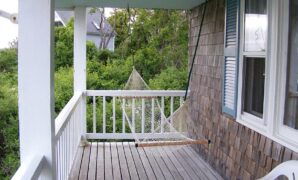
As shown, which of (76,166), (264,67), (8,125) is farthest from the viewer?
(8,125)

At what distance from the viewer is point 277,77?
304cm

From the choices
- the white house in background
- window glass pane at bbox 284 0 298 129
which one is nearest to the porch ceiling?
window glass pane at bbox 284 0 298 129

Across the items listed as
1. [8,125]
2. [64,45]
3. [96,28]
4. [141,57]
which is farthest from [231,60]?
[96,28]

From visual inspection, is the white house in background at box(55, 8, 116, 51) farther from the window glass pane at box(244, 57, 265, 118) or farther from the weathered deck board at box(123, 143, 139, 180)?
the window glass pane at box(244, 57, 265, 118)

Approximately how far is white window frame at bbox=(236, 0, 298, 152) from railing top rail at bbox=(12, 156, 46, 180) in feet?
5.82

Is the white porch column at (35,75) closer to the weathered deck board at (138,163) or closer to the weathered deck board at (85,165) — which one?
the weathered deck board at (85,165)

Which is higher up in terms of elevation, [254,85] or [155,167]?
[254,85]

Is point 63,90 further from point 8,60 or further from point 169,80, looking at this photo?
point 8,60

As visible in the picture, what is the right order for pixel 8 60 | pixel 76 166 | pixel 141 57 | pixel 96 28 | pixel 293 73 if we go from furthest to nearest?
pixel 96 28, pixel 141 57, pixel 8 60, pixel 76 166, pixel 293 73

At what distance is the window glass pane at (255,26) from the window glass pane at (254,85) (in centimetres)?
13

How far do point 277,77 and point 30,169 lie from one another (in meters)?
2.00

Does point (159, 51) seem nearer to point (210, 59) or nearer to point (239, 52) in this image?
point (210, 59)

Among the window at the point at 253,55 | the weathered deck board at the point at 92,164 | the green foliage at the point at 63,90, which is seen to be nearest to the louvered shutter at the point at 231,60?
the window at the point at 253,55

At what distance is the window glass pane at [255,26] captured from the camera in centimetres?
336
